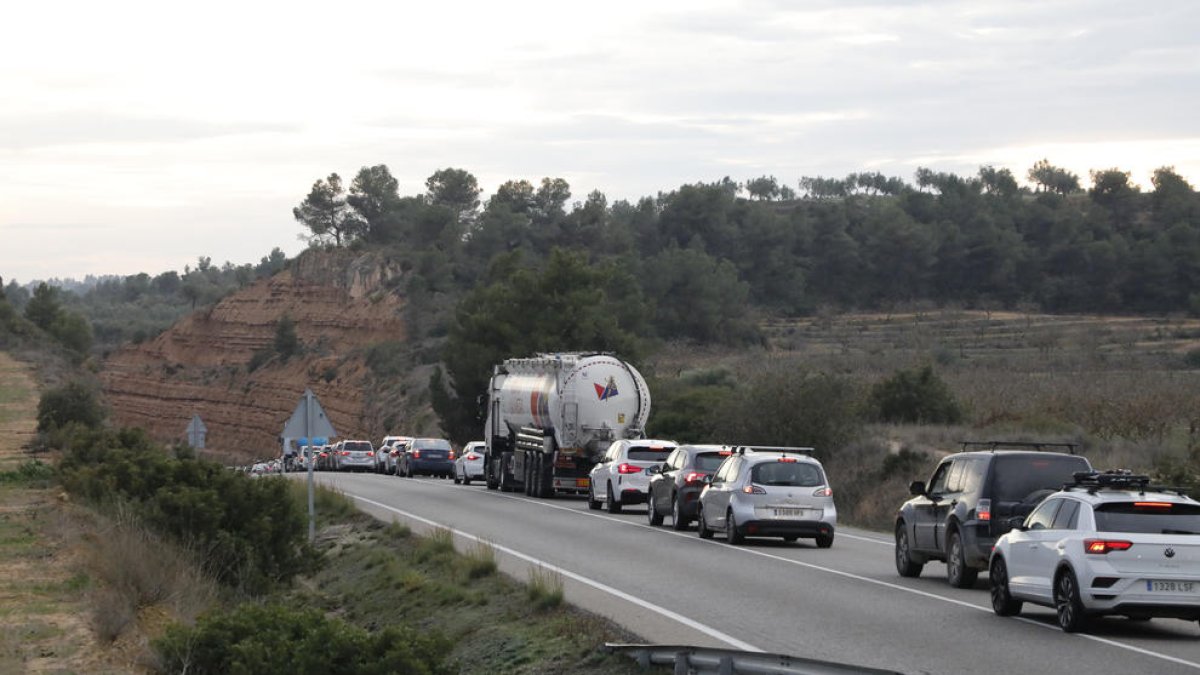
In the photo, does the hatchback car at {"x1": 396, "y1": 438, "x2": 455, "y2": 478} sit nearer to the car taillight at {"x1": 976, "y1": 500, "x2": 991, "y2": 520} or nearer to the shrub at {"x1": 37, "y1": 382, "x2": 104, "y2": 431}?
the shrub at {"x1": 37, "y1": 382, "x2": 104, "y2": 431}

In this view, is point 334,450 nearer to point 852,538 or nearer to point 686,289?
point 686,289

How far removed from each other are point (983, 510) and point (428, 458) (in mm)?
45116

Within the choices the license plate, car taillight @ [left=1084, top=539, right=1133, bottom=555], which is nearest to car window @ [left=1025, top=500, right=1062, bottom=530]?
car taillight @ [left=1084, top=539, right=1133, bottom=555]

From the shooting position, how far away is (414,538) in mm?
28297

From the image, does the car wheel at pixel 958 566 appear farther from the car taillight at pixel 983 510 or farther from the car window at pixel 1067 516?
the car window at pixel 1067 516

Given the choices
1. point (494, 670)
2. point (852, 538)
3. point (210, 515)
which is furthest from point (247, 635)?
point (852, 538)

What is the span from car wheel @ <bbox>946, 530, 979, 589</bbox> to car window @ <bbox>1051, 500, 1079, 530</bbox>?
3591 millimetres

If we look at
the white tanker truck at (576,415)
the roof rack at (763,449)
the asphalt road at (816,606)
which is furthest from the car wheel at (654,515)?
the white tanker truck at (576,415)

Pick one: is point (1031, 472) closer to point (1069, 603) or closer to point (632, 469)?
point (1069, 603)

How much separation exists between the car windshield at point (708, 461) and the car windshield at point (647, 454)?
19.3ft

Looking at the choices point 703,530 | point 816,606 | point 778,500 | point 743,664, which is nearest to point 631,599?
point 816,606

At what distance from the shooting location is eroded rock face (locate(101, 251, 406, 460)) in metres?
110

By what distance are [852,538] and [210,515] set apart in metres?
12.9

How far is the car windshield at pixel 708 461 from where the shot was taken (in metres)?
31.0
